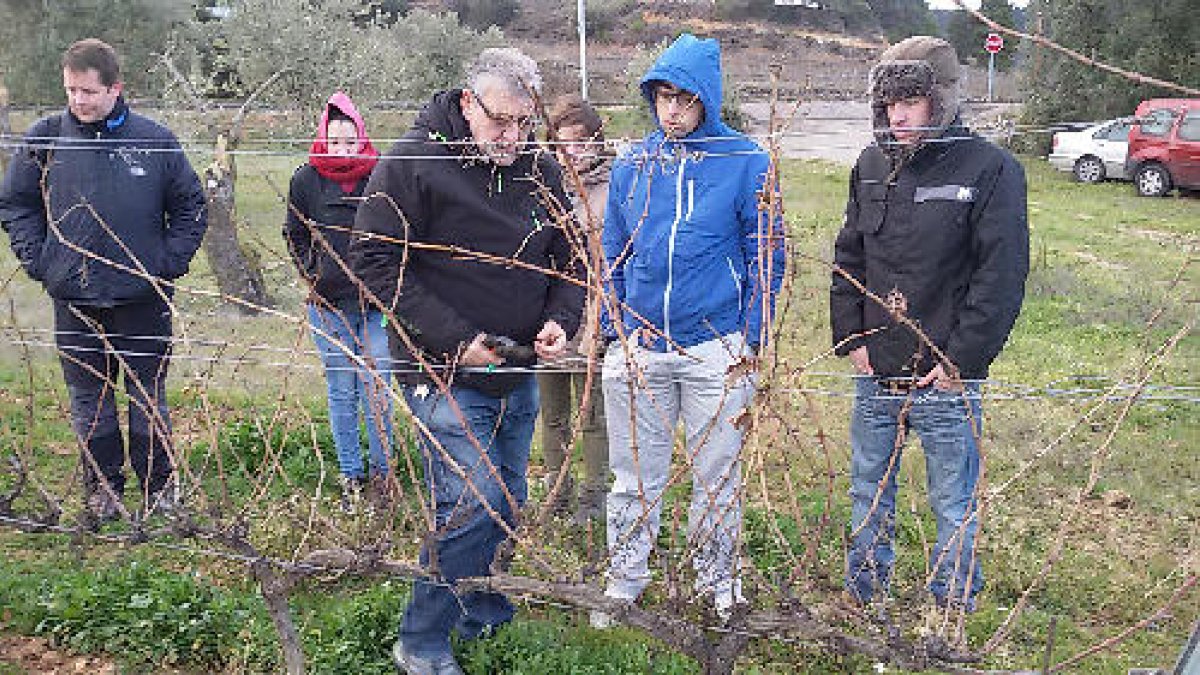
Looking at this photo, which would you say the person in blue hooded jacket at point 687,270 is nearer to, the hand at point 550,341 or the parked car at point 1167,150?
the hand at point 550,341

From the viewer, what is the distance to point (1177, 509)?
5012mm

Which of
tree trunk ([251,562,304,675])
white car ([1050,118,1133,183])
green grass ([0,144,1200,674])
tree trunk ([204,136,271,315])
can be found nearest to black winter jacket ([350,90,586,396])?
green grass ([0,144,1200,674])

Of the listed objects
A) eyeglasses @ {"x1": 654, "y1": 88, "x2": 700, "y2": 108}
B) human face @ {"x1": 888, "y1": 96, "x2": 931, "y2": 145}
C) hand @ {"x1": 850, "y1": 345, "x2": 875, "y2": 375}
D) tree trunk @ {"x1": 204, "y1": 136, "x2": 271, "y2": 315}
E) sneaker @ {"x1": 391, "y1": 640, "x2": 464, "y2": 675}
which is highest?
eyeglasses @ {"x1": 654, "y1": 88, "x2": 700, "y2": 108}

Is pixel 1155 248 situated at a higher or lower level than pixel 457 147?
lower

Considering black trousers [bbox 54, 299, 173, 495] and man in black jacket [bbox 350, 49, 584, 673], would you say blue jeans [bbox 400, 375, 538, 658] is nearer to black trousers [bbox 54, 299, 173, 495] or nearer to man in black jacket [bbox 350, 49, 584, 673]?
man in black jacket [bbox 350, 49, 584, 673]

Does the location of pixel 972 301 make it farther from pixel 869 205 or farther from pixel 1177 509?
pixel 1177 509

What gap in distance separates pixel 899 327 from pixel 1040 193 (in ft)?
49.3

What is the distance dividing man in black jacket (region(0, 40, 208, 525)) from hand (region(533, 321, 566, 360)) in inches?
58.4

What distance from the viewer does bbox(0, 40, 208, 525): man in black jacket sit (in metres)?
4.15

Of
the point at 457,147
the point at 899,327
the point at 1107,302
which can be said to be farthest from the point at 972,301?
the point at 1107,302

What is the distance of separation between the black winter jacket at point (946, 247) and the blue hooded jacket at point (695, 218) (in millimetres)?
357

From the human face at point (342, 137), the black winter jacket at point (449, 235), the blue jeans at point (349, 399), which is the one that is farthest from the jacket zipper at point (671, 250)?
the human face at point (342, 137)

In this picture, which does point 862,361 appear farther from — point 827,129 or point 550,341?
point 827,129

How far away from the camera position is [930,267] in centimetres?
344
